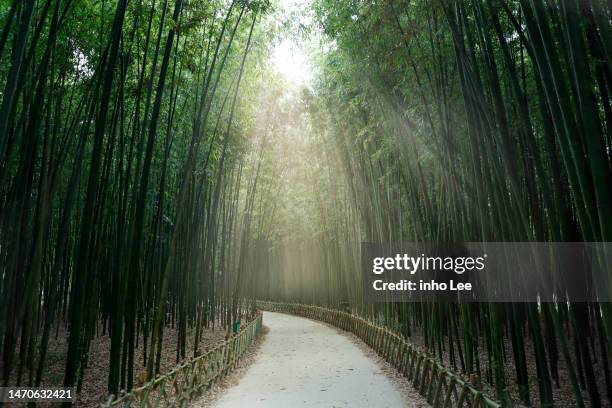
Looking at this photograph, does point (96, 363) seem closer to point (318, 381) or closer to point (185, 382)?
point (185, 382)

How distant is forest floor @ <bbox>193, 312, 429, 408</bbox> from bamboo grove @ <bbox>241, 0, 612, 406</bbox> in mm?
795

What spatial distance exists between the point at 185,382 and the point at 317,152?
20.4 ft

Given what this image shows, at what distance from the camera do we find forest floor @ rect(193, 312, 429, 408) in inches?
165

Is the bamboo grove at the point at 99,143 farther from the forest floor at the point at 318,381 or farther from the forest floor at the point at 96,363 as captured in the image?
the forest floor at the point at 318,381

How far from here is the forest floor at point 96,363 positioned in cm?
438

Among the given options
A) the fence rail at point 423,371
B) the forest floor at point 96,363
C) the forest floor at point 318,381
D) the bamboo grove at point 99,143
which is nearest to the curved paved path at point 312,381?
the forest floor at point 318,381

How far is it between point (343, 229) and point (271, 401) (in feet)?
21.5

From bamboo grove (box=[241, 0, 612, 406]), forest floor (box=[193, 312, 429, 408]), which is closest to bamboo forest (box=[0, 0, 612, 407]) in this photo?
bamboo grove (box=[241, 0, 612, 406])

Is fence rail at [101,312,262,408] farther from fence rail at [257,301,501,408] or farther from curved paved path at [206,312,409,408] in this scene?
fence rail at [257,301,501,408]

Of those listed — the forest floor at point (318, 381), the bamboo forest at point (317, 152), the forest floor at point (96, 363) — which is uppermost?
the bamboo forest at point (317, 152)

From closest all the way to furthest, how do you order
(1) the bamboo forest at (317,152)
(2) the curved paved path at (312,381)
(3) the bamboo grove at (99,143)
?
(1) the bamboo forest at (317,152) → (3) the bamboo grove at (99,143) → (2) the curved paved path at (312,381)

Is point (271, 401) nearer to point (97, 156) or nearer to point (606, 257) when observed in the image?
point (97, 156)

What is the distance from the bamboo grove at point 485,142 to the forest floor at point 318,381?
79 centimetres

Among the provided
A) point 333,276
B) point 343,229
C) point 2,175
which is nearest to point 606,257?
point 2,175
